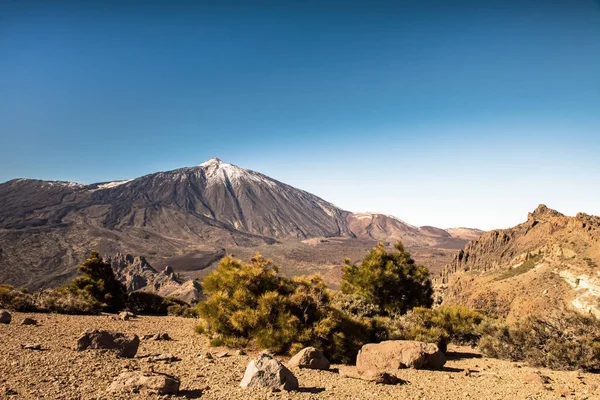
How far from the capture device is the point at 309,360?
7.81 meters

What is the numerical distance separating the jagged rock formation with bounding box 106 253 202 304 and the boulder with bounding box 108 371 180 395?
4727 centimetres

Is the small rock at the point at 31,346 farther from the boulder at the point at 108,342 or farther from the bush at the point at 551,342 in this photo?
the bush at the point at 551,342

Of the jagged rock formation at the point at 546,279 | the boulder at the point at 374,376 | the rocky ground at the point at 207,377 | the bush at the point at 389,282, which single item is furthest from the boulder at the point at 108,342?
the jagged rock formation at the point at 546,279

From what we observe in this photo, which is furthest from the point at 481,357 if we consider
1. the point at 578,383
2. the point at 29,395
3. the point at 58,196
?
the point at 58,196

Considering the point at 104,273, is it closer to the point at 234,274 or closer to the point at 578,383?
the point at 234,274

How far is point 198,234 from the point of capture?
17350 centimetres

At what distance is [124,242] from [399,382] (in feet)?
471

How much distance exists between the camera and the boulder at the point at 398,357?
8.54 meters

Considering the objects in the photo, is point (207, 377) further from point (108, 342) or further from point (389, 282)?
point (389, 282)

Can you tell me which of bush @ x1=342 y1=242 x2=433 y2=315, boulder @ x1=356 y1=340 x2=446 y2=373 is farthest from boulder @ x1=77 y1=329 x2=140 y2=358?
bush @ x1=342 y1=242 x2=433 y2=315

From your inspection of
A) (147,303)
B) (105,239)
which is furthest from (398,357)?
(105,239)

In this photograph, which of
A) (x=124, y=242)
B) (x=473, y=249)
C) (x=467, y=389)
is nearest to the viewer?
(x=467, y=389)

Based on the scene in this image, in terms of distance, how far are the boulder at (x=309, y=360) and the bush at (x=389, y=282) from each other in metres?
8.17

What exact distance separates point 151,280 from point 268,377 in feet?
241
